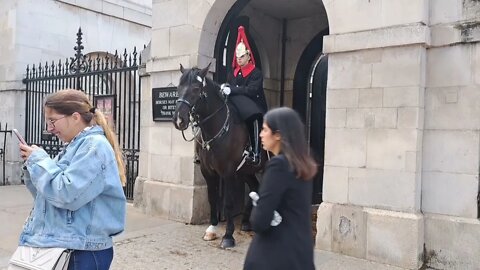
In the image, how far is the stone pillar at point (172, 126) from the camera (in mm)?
7090

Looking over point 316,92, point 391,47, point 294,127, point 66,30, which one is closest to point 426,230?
point 391,47

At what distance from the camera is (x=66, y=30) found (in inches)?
492

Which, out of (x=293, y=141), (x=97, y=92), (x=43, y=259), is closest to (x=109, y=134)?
(x=43, y=259)

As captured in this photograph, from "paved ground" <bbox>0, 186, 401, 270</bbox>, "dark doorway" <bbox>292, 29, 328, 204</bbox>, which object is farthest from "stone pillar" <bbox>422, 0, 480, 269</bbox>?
"dark doorway" <bbox>292, 29, 328, 204</bbox>

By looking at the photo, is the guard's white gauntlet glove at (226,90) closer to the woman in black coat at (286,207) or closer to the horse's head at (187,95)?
the horse's head at (187,95)

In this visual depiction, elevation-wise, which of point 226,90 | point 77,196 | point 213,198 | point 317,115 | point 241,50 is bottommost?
point 213,198

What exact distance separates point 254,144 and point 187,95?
1342mm

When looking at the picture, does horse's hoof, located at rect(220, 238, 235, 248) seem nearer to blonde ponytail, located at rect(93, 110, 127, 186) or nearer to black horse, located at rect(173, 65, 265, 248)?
black horse, located at rect(173, 65, 265, 248)

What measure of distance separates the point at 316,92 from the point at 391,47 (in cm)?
420

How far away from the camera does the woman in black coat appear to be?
226 centimetres

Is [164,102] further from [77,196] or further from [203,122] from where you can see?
[77,196]

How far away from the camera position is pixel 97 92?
426 inches

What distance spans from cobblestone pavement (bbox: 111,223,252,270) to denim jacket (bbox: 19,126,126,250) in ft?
9.08

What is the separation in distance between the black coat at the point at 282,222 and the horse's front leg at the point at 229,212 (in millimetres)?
3511
